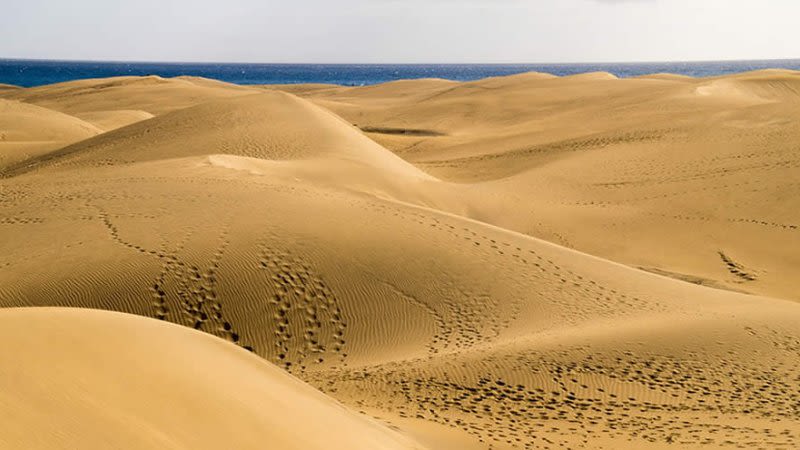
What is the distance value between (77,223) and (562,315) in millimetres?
8051

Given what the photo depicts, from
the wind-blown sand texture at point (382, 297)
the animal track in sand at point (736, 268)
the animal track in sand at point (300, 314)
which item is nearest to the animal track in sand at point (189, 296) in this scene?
the wind-blown sand texture at point (382, 297)

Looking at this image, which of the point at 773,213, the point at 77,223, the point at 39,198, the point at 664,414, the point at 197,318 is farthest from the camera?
the point at 773,213

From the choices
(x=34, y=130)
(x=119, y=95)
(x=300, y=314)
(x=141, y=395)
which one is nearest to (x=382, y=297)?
(x=300, y=314)

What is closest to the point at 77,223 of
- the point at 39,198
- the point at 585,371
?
the point at 39,198

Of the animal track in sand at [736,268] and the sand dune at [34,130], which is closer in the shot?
the animal track in sand at [736,268]

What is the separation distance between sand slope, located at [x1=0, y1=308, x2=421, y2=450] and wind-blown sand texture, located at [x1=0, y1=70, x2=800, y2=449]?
2cm

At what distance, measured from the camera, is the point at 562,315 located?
11688mm

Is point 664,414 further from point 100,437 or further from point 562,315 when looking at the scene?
point 100,437

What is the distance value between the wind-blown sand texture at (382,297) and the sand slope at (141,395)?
21 millimetres

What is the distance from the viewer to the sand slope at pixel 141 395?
166 inches

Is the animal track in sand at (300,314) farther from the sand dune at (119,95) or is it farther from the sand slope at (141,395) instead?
the sand dune at (119,95)

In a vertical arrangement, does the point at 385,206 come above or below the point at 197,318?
above

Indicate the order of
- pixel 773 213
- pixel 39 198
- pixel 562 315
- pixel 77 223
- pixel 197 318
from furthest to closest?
pixel 773 213
pixel 39 198
pixel 77 223
pixel 562 315
pixel 197 318

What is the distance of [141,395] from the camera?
4934 millimetres
